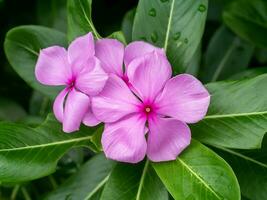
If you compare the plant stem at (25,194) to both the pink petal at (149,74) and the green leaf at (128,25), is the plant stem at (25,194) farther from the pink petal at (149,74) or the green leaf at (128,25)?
the pink petal at (149,74)

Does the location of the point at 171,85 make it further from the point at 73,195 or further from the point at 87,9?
the point at 73,195

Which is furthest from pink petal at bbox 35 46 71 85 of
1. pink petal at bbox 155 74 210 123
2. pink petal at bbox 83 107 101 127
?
pink petal at bbox 155 74 210 123

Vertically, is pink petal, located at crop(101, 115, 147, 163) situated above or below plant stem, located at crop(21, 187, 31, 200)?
above

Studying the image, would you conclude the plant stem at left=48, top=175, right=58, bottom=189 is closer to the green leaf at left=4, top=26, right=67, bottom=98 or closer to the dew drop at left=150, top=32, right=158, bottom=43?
the green leaf at left=4, top=26, right=67, bottom=98

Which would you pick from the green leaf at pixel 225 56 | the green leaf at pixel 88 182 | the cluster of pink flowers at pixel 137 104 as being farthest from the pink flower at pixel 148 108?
the green leaf at pixel 225 56

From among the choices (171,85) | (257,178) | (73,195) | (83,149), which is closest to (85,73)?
(171,85)

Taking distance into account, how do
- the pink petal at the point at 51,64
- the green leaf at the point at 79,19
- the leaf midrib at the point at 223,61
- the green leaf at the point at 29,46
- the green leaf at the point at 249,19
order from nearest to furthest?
the pink petal at the point at 51,64 < the green leaf at the point at 79,19 < the green leaf at the point at 29,46 < the green leaf at the point at 249,19 < the leaf midrib at the point at 223,61
